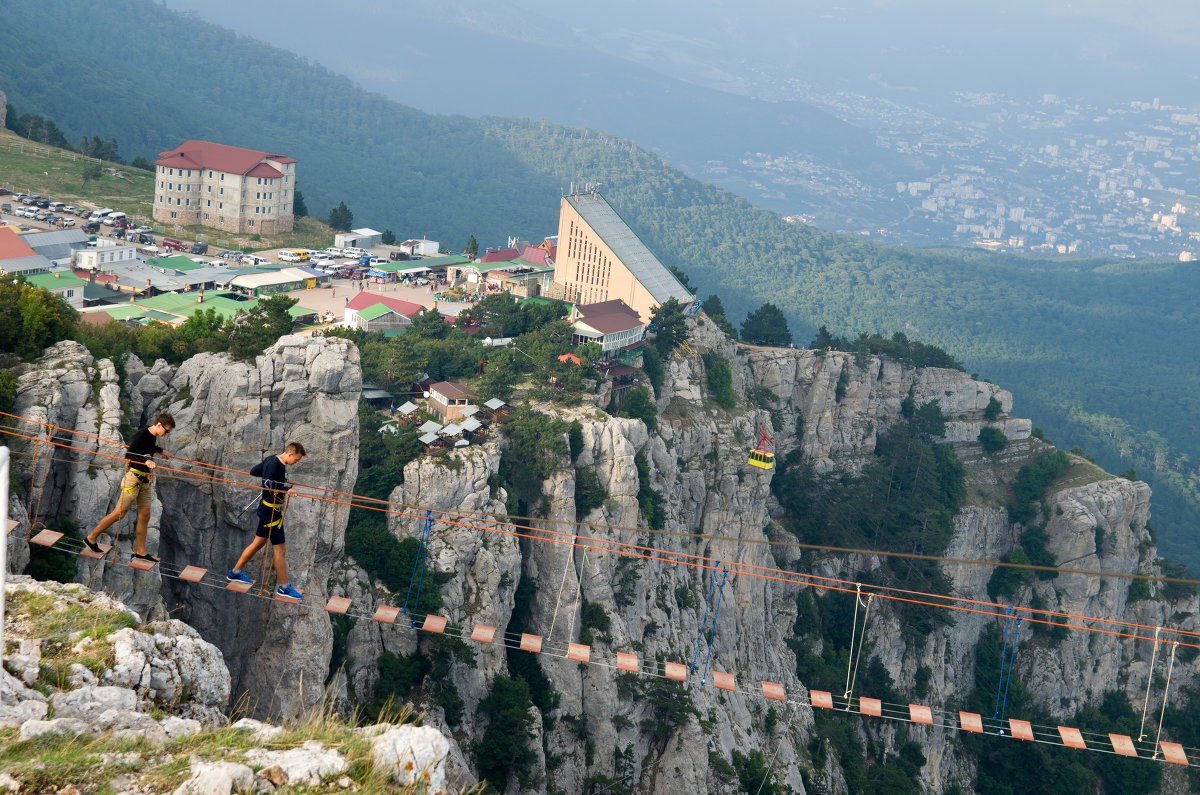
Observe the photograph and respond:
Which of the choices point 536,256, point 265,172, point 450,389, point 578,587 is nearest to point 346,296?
point 450,389

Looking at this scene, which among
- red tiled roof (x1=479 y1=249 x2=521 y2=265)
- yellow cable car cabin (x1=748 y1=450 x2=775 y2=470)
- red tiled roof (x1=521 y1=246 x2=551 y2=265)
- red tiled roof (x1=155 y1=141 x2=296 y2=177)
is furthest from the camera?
red tiled roof (x1=521 y1=246 x2=551 y2=265)

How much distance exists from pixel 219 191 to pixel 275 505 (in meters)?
65.3

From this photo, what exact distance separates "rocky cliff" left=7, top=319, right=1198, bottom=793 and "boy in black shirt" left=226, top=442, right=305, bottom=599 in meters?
7.36

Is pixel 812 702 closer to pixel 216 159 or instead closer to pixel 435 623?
pixel 435 623

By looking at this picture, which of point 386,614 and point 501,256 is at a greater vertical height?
point 501,256

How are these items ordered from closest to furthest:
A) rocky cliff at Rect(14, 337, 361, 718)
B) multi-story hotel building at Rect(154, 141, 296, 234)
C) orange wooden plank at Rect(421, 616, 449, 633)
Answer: orange wooden plank at Rect(421, 616, 449, 633) → rocky cliff at Rect(14, 337, 361, 718) → multi-story hotel building at Rect(154, 141, 296, 234)

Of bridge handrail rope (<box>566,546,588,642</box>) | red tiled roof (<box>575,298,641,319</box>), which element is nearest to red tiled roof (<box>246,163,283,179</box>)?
red tiled roof (<box>575,298,641,319</box>)

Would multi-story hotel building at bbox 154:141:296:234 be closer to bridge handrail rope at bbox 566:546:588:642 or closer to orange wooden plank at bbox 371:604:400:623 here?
bridge handrail rope at bbox 566:546:588:642

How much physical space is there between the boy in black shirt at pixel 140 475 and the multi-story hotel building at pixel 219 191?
62.0m

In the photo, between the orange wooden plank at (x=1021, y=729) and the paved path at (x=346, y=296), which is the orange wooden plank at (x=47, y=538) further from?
the paved path at (x=346, y=296)

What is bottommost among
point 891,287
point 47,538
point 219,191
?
point 47,538

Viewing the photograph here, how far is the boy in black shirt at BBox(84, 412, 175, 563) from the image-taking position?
1791 cm

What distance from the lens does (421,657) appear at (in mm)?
37938

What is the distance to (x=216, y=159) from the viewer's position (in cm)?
7950
